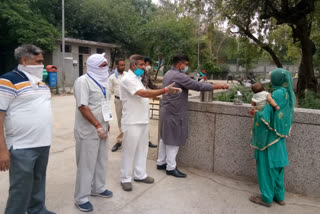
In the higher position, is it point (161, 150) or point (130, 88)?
point (130, 88)

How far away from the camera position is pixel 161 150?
4.37 metres

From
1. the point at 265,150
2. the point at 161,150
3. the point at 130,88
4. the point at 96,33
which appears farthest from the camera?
the point at 96,33

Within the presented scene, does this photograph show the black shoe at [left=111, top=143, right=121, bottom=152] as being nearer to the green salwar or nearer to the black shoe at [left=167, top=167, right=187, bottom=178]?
the black shoe at [left=167, top=167, right=187, bottom=178]

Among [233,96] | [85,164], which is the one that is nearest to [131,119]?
[85,164]

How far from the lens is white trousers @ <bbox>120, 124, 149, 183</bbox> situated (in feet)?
11.8

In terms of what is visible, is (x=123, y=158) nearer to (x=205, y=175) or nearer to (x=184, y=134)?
(x=184, y=134)

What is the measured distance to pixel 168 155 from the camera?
4.15 metres

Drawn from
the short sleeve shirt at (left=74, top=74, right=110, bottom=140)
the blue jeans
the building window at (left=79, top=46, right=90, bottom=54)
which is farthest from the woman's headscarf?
the building window at (left=79, top=46, right=90, bottom=54)

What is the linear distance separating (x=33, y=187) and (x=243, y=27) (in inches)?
408

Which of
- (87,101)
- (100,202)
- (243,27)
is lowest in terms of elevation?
(100,202)

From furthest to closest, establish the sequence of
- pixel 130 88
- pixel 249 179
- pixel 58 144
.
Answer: pixel 58 144 < pixel 249 179 < pixel 130 88

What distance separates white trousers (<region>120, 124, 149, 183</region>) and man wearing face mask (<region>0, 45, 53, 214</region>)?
115 cm

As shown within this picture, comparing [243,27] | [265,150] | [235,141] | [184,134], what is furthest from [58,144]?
[243,27]

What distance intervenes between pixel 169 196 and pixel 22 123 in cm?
198
